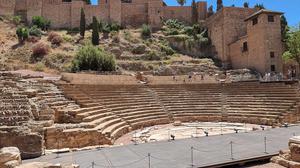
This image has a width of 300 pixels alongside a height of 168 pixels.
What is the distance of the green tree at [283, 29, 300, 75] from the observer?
29.2 meters

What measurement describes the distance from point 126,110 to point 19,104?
6456 millimetres

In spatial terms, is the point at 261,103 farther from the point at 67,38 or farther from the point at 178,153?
the point at 67,38

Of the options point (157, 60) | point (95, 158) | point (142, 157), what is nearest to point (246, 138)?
point (142, 157)

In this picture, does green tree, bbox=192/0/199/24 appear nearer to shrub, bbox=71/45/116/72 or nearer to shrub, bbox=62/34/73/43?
shrub, bbox=62/34/73/43

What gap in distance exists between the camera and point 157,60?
1516 inches

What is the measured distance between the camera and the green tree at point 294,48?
95.7ft

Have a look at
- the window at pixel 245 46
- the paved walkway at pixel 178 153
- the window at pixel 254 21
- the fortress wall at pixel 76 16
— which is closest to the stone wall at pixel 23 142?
the paved walkway at pixel 178 153

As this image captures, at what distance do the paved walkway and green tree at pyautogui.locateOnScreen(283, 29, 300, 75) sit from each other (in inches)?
775

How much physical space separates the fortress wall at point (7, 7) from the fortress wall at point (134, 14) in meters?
18.4

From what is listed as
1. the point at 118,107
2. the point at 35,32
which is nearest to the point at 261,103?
the point at 118,107

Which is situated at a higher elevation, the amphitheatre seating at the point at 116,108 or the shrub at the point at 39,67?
the shrub at the point at 39,67

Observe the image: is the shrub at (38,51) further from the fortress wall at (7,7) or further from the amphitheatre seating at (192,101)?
the amphitheatre seating at (192,101)

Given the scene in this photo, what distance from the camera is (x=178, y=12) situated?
4816 centimetres

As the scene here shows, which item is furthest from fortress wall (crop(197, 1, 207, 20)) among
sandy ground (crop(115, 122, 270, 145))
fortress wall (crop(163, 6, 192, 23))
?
sandy ground (crop(115, 122, 270, 145))
